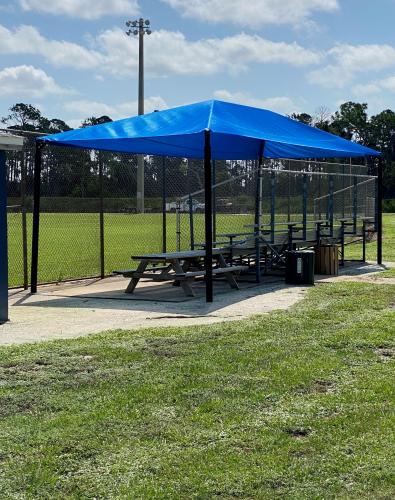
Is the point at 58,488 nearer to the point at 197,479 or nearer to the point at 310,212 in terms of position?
the point at 197,479

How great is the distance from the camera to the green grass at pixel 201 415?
417 cm

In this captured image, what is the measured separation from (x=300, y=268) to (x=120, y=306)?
3977 millimetres

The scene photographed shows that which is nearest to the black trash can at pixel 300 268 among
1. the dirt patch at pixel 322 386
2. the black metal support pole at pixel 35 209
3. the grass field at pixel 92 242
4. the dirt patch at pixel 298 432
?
the grass field at pixel 92 242

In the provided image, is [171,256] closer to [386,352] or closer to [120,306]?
[120,306]

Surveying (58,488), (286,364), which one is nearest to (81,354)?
(286,364)

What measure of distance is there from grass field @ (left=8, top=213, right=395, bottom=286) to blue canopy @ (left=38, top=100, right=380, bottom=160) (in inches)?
81.7

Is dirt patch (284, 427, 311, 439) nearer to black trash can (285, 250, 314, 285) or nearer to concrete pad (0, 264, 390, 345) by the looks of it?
concrete pad (0, 264, 390, 345)

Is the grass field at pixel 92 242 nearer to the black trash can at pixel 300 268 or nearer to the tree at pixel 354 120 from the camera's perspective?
the black trash can at pixel 300 268

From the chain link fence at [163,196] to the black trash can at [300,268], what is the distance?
3.92ft

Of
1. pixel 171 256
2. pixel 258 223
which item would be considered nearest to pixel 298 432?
pixel 171 256

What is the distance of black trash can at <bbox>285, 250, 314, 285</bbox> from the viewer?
13422 mm

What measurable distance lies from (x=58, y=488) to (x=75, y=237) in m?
22.7

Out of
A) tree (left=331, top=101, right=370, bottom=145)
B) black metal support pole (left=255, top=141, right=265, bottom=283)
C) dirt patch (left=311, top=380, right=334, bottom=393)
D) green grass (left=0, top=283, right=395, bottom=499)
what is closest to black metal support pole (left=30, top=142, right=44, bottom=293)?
black metal support pole (left=255, top=141, right=265, bottom=283)

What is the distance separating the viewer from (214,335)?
324 inches
